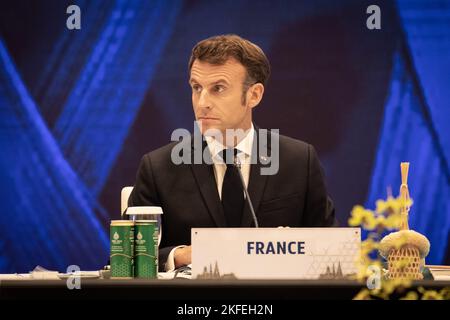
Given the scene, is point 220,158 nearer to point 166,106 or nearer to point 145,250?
point 145,250

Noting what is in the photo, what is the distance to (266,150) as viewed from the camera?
9.81 feet

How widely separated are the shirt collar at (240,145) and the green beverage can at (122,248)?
1.01 m

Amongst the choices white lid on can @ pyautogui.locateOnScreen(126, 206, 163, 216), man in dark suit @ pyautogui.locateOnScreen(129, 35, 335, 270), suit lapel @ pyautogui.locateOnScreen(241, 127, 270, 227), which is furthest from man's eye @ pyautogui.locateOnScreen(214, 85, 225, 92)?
white lid on can @ pyautogui.locateOnScreen(126, 206, 163, 216)

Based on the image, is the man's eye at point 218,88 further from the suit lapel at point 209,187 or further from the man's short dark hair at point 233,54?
the suit lapel at point 209,187

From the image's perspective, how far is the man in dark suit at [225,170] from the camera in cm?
278

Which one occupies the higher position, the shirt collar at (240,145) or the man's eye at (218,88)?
the man's eye at (218,88)

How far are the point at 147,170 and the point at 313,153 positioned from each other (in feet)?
2.21

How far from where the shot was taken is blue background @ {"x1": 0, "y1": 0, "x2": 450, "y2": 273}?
4637 millimetres

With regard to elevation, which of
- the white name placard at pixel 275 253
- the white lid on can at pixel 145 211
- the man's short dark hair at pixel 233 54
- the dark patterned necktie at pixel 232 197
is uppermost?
the man's short dark hair at pixel 233 54

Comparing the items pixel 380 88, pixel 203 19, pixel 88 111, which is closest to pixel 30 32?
pixel 88 111

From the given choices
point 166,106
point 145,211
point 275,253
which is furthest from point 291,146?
point 166,106

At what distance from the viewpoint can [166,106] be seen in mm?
4711

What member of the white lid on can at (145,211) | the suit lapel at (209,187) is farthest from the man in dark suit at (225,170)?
the white lid on can at (145,211)

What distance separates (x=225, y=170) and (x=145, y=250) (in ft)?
3.21
